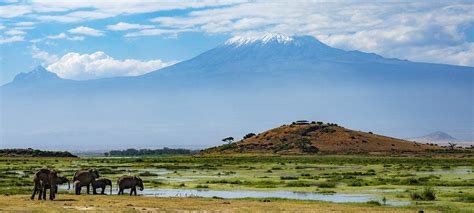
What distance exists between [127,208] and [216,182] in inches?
895

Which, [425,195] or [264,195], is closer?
[425,195]

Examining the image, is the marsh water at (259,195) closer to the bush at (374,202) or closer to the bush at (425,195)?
the bush at (374,202)

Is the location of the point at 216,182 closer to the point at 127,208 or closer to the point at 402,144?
the point at 127,208

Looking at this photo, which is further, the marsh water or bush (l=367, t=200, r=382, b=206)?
the marsh water

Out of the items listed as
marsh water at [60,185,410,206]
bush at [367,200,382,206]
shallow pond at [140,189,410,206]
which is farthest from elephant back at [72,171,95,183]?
bush at [367,200,382,206]

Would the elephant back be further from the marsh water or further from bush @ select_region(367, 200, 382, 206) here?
bush @ select_region(367, 200, 382, 206)

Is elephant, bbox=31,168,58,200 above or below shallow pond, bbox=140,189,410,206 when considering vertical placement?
above

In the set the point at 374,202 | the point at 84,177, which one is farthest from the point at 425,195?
the point at 84,177

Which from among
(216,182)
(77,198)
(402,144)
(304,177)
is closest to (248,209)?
(77,198)

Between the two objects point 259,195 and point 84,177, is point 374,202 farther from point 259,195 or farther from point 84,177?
point 84,177

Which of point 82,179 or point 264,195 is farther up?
point 82,179

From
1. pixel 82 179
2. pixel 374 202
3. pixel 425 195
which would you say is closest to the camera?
pixel 374 202

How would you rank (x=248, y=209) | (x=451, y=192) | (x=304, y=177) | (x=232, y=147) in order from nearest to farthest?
(x=248, y=209), (x=451, y=192), (x=304, y=177), (x=232, y=147)

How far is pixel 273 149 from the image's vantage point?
175 meters
